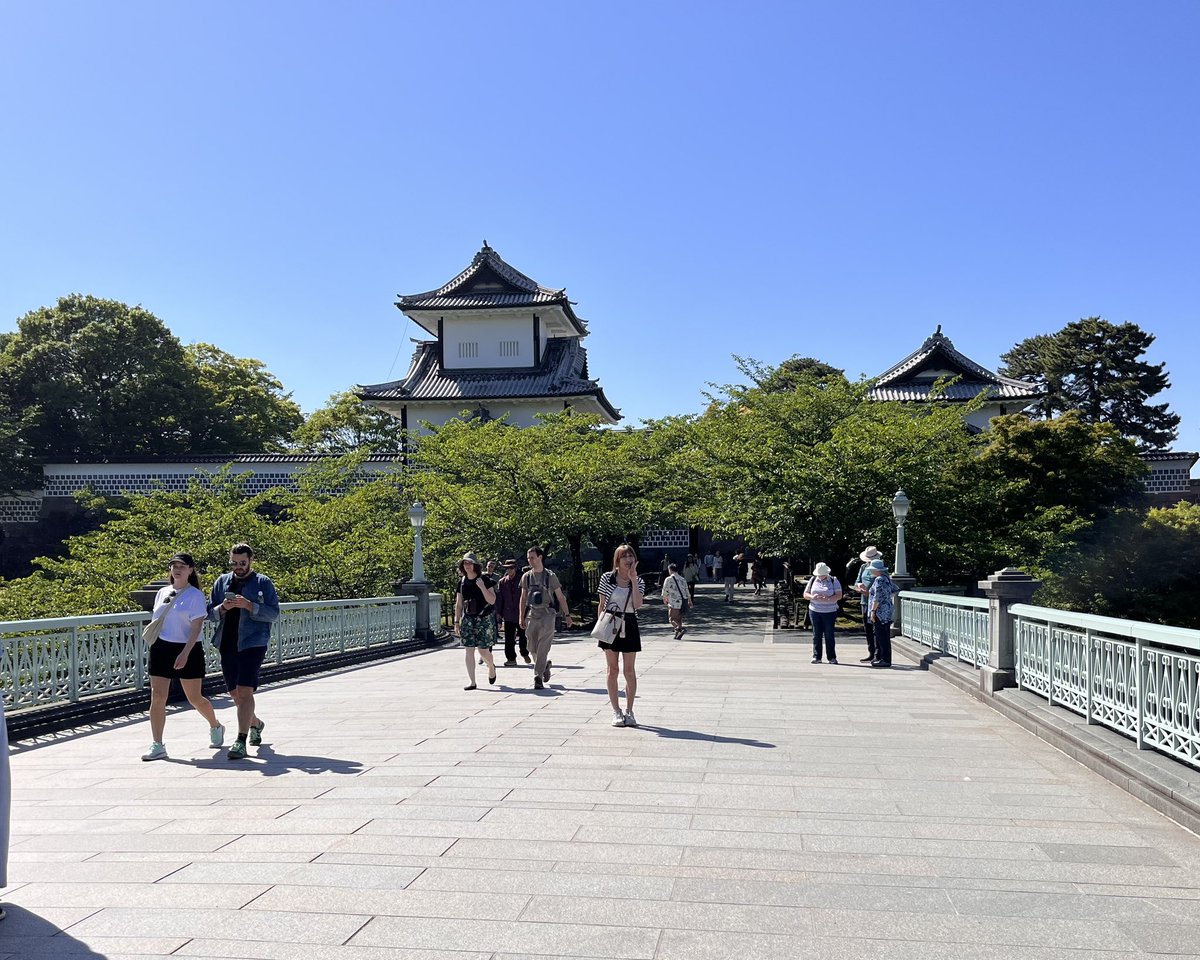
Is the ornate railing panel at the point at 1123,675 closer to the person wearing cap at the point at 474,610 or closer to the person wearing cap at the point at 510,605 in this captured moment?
the person wearing cap at the point at 474,610

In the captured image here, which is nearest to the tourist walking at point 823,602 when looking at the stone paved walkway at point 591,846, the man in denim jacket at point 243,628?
the stone paved walkway at point 591,846

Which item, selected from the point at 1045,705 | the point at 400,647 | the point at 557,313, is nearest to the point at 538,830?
the point at 1045,705

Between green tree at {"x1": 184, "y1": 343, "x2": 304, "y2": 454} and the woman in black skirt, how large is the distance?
40240 millimetres

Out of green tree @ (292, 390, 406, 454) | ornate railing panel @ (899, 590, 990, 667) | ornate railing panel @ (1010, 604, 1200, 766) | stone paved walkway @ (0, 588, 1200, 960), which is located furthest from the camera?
green tree @ (292, 390, 406, 454)

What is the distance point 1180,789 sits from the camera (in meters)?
6.09

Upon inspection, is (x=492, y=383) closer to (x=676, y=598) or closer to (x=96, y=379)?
(x=96, y=379)

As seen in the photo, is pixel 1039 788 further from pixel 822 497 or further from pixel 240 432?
pixel 240 432

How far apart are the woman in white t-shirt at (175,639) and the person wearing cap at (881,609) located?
10.0 metres

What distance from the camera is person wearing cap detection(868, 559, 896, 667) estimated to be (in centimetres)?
1533

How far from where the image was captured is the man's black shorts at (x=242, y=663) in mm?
8078

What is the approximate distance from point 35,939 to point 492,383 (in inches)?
1657

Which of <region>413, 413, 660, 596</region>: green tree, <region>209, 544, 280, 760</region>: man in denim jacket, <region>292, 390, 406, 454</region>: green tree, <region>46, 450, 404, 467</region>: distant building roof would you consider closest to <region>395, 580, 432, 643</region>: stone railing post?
<region>413, 413, 660, 596</region>: green tree

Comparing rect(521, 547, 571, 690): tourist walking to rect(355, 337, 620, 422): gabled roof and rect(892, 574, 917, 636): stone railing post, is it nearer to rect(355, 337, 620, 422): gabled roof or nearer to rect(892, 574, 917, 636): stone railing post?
rect(892, 574, 917, 636): stone railing post

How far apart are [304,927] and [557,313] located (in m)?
43.2
